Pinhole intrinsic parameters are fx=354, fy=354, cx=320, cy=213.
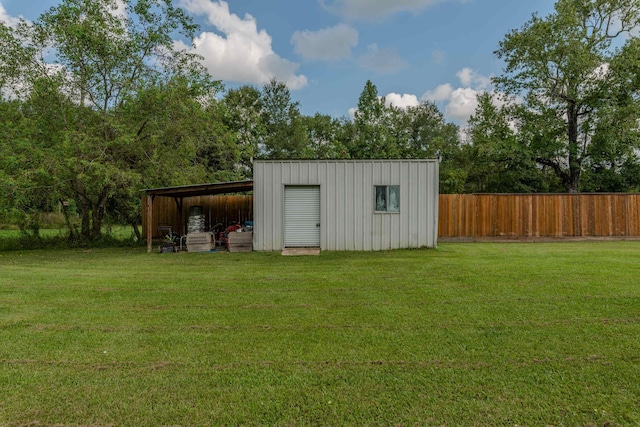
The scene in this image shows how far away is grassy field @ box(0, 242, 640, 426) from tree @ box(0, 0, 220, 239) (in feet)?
17.3

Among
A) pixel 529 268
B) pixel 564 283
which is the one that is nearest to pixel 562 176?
pixel 529 268

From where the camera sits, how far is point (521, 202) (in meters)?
11.7

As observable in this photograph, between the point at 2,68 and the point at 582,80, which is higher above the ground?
the point at 582,80

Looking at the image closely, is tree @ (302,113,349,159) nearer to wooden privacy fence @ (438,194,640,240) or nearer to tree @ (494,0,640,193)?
tree @ (494,0,640,193)

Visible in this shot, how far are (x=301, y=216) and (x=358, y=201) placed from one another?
1586 millimetres

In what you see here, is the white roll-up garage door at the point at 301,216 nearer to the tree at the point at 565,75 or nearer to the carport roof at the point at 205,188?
the carport roof at the point at 205,188

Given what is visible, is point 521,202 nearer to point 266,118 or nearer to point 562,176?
point 562,176

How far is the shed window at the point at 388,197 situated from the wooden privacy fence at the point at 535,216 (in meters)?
2.97

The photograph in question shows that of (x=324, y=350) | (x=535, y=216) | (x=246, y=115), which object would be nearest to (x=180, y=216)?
(x=324, y=350)

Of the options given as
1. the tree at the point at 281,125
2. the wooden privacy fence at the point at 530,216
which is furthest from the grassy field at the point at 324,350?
the tree at the point at 281,125

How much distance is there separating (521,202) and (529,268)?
6238mm

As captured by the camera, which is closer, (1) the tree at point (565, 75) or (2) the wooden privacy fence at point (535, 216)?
(2) the wooden privacy fence at point (535, 216)

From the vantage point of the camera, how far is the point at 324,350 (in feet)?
9.55

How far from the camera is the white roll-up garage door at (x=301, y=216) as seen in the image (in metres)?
9.52
